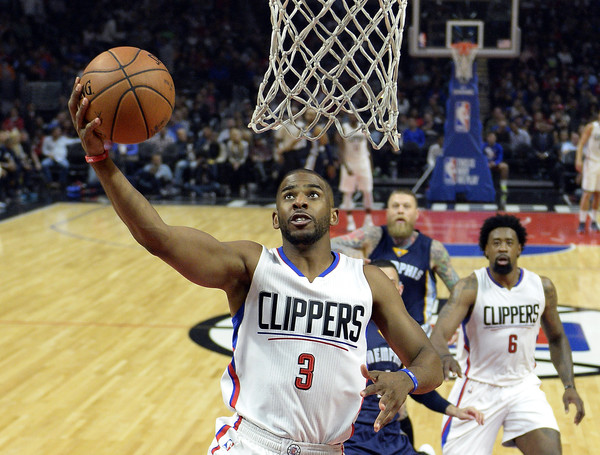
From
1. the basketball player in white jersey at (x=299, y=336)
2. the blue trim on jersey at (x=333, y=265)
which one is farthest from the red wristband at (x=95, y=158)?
the blue trim on jersey at (x=333, y=265)

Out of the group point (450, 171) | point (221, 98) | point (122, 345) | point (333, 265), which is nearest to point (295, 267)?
point (333, 265)

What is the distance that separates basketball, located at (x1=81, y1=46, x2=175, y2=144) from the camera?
8.84 ft

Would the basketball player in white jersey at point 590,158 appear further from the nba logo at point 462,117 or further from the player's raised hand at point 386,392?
the player's raised hand at point 386,392

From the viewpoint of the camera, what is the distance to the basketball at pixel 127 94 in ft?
8.84

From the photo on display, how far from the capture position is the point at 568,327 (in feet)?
24.6

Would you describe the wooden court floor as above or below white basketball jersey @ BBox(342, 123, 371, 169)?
below

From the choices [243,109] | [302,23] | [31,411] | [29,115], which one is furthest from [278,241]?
[302,23]

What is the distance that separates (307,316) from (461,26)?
11722mm

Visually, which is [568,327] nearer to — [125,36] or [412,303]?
[412,303]

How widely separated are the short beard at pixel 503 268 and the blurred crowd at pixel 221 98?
865 cm

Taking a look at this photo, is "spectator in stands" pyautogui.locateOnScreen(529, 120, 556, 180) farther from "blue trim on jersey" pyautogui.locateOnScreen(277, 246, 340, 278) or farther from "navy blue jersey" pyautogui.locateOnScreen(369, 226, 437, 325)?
"blue trim on jersey" pyautogui.locateOnScreen(277, 246, 340, 278)

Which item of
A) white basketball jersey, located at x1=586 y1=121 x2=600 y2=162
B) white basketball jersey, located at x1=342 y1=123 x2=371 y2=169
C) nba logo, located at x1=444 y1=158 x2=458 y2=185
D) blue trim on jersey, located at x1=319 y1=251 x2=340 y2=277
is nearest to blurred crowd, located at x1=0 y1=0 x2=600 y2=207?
white basketball jersey, located at x1=342 y1=123 x2=371 y2=169

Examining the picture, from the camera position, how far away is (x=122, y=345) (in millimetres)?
7074

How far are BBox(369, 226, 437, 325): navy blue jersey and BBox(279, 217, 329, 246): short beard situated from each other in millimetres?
1988
